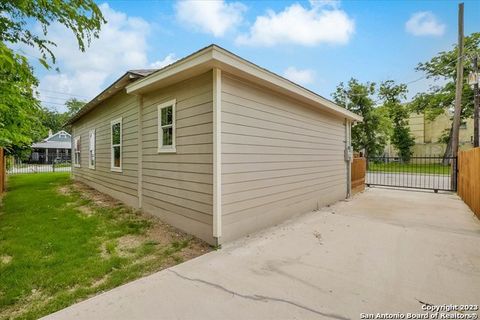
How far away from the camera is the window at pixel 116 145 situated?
22.6 ft

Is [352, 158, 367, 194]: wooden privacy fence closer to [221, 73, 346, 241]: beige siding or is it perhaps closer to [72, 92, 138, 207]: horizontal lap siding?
[221, 73, 346, 241]: beige siding

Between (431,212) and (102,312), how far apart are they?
6.78 metres

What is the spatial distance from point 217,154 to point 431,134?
33.1 metres

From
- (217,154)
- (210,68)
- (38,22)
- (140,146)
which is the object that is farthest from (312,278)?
(38,22)

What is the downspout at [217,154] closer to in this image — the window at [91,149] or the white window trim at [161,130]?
the white window trim at [161,130]

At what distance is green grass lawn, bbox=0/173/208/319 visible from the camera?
2439 millimetres

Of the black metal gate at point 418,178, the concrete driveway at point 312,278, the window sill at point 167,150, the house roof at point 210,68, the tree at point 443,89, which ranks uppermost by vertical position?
the tree at point 443,89

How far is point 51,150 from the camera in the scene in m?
32.6

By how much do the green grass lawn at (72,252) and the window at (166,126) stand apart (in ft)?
4.98

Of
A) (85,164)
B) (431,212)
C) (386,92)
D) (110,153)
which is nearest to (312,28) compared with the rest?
(431,212)

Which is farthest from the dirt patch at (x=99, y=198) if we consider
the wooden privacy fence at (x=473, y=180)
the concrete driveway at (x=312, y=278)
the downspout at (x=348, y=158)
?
the wooden privacy fence at (x=473, y=180)

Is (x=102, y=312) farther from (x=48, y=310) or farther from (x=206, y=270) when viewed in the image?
(x=206, y=270)

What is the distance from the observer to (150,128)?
5.39 m

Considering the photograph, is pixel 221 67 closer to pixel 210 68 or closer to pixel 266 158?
pixel 210 68
